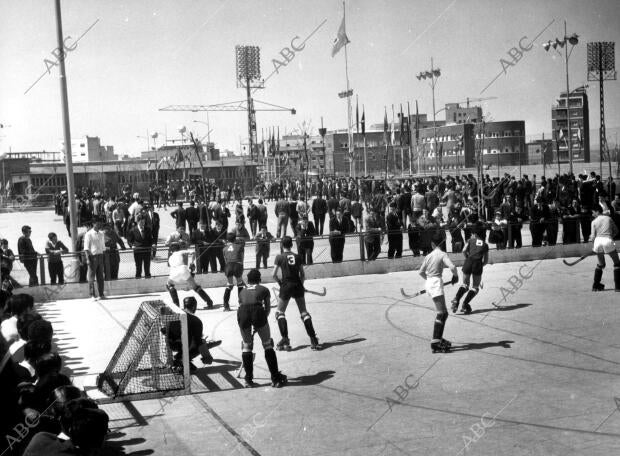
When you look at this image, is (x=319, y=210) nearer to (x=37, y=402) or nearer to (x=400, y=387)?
(x=400, y=387)

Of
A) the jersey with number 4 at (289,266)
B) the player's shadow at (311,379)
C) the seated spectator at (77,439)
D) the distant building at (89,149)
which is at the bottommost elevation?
the player's shadow at (311,379)

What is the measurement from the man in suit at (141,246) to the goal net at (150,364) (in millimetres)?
8952

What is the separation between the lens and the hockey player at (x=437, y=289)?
12555mm

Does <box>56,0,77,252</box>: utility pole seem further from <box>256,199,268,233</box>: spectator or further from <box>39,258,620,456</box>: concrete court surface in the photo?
<box>256,199,268,233</box>: spectator

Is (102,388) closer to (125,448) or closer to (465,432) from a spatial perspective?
(125,448)

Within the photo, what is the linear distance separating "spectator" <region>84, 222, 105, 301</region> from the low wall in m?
0.66

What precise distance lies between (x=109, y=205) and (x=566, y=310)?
72.3ft

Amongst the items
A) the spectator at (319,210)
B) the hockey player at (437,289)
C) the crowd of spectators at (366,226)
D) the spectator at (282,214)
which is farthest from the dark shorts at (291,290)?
the spectator at (319,210)

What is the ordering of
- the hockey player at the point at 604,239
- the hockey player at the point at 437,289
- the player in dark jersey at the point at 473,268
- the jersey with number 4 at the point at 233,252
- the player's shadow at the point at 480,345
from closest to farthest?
the hockey player at the point at 437,289 < the player's shadow at the point at 480,345 < the player in dark jersey at the point at 473,268 < the hockey player at the point at 604,239 < the jersey with number 4 at the point at 233,252

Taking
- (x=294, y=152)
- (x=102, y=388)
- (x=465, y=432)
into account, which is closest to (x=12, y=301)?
(x=102, y=388)

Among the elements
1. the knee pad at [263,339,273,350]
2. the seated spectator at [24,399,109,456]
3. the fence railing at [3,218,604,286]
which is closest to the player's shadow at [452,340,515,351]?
the knee pad at [263,339,273,350]

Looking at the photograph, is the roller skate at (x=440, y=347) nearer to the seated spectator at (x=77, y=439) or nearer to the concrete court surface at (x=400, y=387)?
the concrete court surface at (x=400, y=387)

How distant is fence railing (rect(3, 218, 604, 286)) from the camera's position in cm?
2056

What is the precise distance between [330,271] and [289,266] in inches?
375
